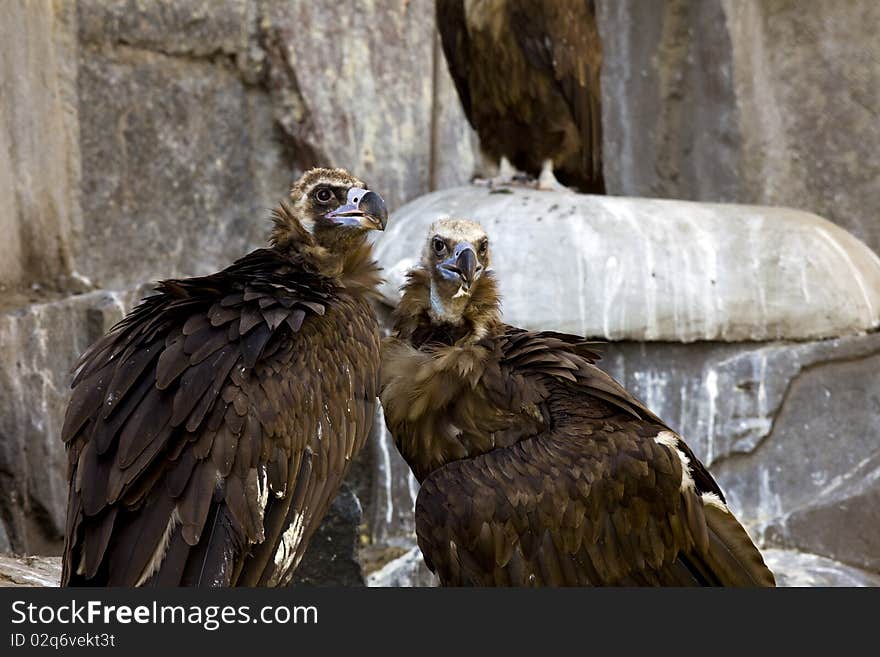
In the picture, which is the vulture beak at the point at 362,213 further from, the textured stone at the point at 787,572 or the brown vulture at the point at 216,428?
the textured stone at the point at 787,572

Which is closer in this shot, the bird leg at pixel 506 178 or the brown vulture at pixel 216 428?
the brown vulture at pixel 216 428

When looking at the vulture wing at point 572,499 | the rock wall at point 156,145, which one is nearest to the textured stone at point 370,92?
the rock wall at point 156,145

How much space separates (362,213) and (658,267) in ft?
8.58

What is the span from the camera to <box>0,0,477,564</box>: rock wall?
518cm

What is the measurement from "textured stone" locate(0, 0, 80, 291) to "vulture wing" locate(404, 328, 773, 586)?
241 centimetres

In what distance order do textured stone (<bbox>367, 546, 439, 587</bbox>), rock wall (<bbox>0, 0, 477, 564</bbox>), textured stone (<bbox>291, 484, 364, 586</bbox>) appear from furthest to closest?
textured stone (<bbox>367, 546, 439, 587</bbox>)
rock wall (<bbox>0, 0, 477, 564</bbox>)
textured stone (<bbox>291, 484, 364, 586</bbox>)

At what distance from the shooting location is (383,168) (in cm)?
788

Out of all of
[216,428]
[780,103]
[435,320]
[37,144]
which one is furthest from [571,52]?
[216,428]

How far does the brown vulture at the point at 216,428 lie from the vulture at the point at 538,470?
230mm

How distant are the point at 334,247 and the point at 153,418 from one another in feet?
2.82

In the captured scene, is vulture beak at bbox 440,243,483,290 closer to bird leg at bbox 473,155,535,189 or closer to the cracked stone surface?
the cracked stone surface

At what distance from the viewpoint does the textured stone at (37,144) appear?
17.7ft

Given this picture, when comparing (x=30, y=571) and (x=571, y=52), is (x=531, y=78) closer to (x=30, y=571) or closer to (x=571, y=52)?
(x=571, y=52)

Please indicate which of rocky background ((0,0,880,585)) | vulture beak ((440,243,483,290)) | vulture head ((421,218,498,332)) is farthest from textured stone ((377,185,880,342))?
vulture beak ((440,243,483,290))
